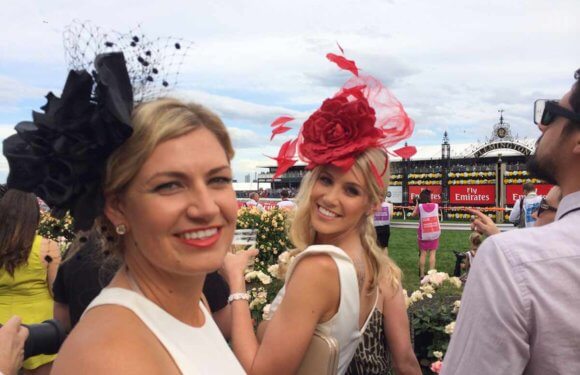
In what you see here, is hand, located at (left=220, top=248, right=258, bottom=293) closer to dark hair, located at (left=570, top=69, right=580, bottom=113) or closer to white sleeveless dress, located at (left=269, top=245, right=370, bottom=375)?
white sleeveless dress, located at (left=269, top=245, right=370, bottom=375)

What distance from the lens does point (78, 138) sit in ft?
4.43

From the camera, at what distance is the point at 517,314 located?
4.41 ft

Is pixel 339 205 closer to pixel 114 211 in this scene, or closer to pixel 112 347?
pixel 114 211

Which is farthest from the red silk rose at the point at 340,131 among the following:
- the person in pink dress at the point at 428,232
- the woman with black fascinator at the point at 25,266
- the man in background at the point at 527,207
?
the person in pink dress at the point at 428,232

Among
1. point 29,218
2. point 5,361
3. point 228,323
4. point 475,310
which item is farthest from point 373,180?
point 29,218

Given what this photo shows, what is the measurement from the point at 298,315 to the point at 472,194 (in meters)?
29.8

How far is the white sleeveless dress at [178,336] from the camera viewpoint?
132cm

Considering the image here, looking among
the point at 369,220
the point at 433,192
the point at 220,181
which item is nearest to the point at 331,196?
the point at 369,220

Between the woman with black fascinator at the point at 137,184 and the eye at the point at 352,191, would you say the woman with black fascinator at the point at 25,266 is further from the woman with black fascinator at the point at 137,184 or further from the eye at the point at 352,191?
the woman with black fascinator at the point at 137,184

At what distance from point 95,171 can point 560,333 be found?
4.24 feet

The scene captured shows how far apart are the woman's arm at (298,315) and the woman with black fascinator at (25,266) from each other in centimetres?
214

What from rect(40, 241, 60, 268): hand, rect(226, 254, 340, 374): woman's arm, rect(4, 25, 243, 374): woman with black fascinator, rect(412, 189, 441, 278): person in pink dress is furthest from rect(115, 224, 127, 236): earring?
rect(412, 189, 441, 278): person in pink dress

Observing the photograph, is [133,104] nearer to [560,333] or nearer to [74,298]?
[560,333]

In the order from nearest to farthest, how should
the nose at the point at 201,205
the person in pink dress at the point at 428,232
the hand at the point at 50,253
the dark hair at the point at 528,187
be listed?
the nose at the point at 201,205, the hand at the point at 50,253, the dark hair at the point at 528,187, the person in pink dress at the point at 428,232
